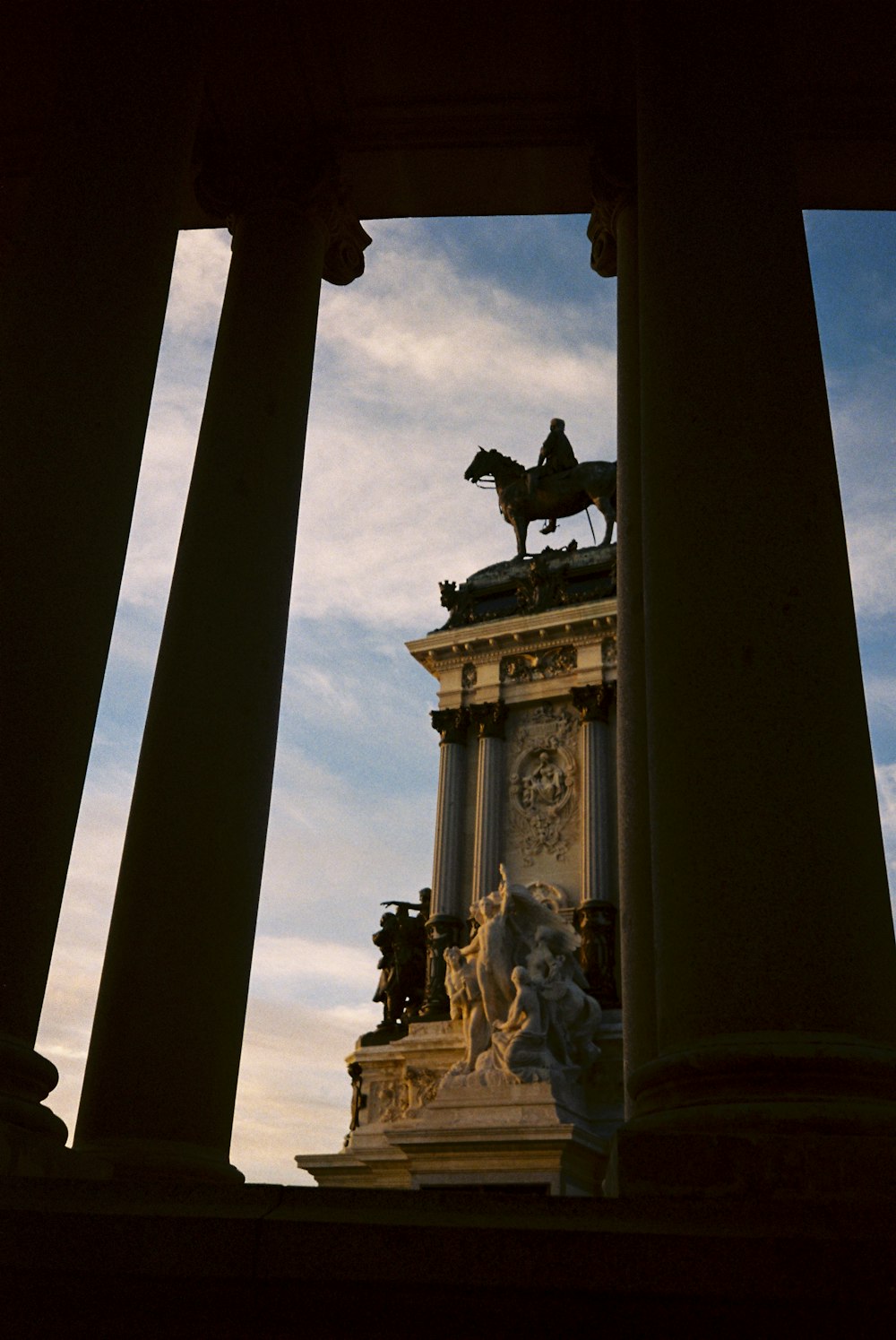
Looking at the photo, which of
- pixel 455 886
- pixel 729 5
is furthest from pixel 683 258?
pixel 455 886

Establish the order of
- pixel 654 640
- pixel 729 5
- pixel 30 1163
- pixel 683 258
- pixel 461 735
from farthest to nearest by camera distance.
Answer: pixel 461 735 < pixel 729 5 < pixel 683 258 < pixel 654 640 < pixel 30 1163

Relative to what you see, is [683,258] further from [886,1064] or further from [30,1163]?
[30,1163]

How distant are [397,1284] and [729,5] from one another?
1316cm

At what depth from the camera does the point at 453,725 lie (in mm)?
64750

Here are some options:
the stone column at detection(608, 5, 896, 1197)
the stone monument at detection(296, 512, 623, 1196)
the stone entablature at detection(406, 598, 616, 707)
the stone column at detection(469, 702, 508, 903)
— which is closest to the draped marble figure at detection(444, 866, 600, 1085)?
the stone monument at detection(296, 512, 623, 1196)

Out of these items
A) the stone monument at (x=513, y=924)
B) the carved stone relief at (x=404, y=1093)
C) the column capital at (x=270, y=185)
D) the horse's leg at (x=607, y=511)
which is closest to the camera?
the column capital at (x=270, y=185)

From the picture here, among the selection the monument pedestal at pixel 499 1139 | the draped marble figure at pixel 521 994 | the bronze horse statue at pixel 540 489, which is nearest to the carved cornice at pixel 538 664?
the bronze horse statue at pixel 540 489

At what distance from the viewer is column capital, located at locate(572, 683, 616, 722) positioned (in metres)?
60.7

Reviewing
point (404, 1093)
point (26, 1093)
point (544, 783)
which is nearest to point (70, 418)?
point (26, 1093)

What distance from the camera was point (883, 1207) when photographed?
22.8 feet

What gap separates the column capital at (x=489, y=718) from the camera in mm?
63812

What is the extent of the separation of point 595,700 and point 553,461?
19358 mm

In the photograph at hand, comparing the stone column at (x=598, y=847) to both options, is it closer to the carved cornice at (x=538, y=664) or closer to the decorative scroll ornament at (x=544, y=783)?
the decorative scroll ornament at (x=544, y=783)

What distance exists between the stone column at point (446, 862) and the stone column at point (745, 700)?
4776cm
